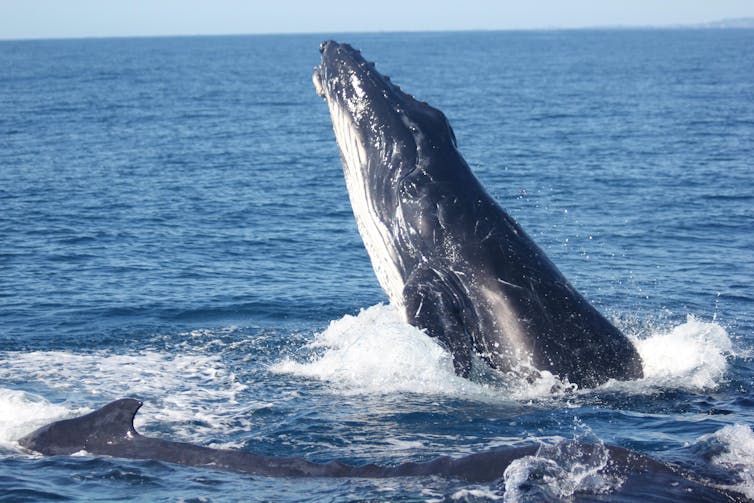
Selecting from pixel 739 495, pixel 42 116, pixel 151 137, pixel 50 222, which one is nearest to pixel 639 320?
pixel 739 495

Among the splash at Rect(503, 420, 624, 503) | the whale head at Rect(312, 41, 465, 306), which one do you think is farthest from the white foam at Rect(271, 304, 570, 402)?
the splash at Rect(503, 420, 624, 503)

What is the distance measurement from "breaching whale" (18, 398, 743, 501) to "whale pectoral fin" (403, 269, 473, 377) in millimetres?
2901

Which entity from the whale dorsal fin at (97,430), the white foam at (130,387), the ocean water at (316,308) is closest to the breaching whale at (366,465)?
the whale dorsal fin at (97,430)

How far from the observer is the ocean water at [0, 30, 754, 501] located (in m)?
10.6

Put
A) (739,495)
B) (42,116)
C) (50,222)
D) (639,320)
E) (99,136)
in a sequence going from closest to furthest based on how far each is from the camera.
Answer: (739,495) → (639,320) → (50,222) → (99,136) → (42,116)

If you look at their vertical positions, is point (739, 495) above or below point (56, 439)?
above

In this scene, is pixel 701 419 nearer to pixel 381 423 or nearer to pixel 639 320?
pixel 381 423

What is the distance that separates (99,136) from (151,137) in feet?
8.43

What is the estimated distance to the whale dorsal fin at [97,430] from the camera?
35.1 ft

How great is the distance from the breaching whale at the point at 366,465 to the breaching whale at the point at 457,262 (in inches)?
128

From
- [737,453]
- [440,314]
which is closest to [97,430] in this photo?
[440,314]

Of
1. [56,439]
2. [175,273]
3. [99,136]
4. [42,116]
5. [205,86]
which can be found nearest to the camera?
[56,439]

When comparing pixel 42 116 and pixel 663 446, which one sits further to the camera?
pixel 42 116

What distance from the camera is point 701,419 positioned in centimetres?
1243
